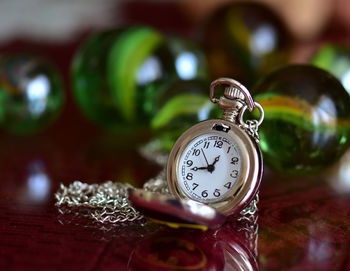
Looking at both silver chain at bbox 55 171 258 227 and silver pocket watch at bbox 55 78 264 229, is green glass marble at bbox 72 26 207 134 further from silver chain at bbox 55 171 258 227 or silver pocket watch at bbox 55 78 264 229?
silver pocket watch at bbox 55 78 264 229

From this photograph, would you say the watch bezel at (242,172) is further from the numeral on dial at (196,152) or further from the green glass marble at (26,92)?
the green glass marble at (26,92)

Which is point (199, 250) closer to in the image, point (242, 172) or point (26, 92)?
point (242, 172)

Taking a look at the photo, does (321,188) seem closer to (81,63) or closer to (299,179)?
(299,179)

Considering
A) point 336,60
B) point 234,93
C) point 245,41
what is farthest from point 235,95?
point 245,41

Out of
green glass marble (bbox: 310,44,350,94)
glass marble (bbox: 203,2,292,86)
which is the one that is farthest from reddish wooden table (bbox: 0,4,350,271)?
glass marble (bbox: 203,2,292,86)

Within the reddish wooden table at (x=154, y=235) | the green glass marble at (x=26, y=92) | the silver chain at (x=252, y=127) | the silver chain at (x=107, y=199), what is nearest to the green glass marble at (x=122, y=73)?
the green glass marble at (x=26, y=92)

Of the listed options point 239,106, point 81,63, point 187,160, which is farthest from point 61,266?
point 81,63

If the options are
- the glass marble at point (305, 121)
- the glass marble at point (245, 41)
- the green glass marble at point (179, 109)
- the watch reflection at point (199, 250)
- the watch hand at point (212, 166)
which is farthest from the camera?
the glass marble at point (245, 41)

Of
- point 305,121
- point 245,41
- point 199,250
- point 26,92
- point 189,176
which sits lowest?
point 199,250
